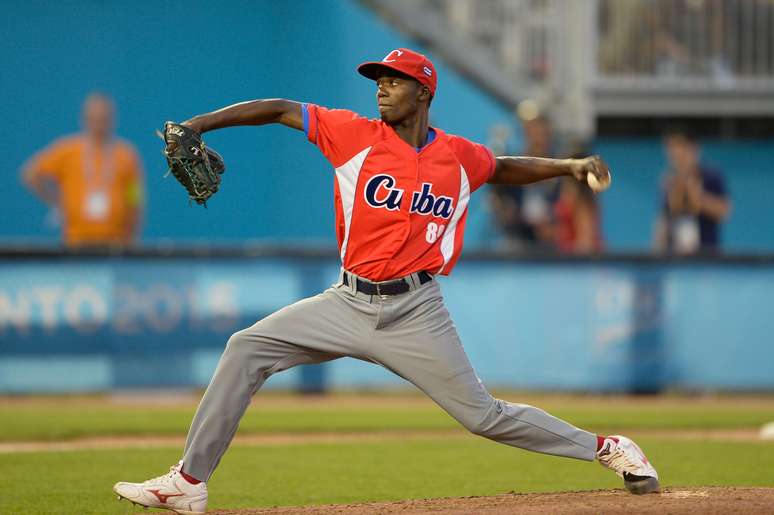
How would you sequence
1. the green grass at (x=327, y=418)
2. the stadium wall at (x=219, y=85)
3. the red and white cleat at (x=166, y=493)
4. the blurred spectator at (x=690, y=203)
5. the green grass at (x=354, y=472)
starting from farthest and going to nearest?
the stadium wall at (x=219, y=85) → the blurred spectator at (x=690, y=203) → the green grass at (x=327, y=418) → the green grass at (x=354, y=472) → the red and white cleat at (x=166, y=493)

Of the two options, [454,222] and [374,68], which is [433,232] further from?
[374,68]

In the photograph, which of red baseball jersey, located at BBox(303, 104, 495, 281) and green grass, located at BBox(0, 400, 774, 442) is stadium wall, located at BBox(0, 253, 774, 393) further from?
red baseball jersey, located at BBox(303, 104, 495, 281)

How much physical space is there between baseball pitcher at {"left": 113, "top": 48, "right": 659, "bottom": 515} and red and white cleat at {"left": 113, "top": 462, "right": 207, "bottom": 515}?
0.01m

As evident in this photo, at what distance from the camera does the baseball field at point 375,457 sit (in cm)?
630

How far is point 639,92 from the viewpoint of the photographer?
1592cm

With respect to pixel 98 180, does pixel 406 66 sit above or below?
above

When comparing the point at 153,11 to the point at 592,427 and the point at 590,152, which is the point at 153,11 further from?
the point at 592,427

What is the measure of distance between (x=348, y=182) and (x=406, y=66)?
1.98 ft

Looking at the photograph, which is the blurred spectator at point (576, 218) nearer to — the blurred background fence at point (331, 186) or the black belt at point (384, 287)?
the blurred background fence at point (331, 186)

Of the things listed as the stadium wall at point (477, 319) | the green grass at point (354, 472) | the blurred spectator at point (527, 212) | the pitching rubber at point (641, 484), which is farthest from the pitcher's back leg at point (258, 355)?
the blurred spectator at point (527, 212)

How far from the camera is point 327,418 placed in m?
11.1

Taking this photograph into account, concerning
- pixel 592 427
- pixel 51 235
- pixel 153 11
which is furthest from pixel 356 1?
pixel 592 427

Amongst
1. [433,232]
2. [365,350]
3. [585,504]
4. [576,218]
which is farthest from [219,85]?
[585,504]

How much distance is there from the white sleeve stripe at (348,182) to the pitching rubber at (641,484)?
184cm
